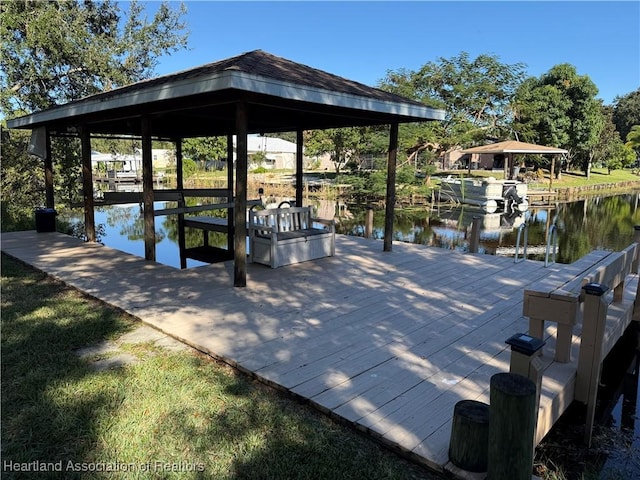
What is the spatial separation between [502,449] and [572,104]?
35.8 metres

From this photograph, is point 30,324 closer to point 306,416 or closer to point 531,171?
point 306,416

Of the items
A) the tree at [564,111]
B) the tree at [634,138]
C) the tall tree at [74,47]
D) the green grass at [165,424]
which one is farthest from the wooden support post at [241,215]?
the tree at [634,138]

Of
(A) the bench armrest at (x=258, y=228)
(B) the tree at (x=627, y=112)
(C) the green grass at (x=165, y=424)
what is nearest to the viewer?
(C) the green grass at (x=165, y=424)

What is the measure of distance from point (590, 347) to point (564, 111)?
111ft

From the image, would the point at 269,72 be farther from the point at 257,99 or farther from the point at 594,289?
the point at 594,289

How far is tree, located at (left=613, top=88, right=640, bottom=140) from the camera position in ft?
162

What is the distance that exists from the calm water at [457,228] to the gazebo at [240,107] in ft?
6.88

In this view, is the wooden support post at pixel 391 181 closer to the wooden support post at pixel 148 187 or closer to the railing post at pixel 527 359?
the wooden support post at pixel 148 187

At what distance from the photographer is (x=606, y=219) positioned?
16.8 meters

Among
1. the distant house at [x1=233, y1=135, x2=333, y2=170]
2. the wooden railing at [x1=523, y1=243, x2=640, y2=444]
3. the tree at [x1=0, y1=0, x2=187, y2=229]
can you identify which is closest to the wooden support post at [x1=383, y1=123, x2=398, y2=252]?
the wooden railing at [x1=523, y1=243, x2=640, y2=444]

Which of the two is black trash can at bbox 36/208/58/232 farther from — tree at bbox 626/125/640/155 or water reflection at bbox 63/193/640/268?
tree at bbox 626/125/640/155

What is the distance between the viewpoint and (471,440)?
1.94 metres

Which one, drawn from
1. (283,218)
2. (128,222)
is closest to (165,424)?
(283,218)

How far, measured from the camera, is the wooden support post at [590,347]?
2.61 meters
